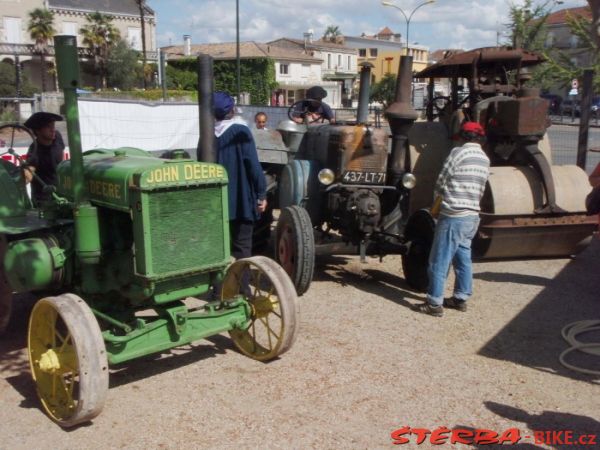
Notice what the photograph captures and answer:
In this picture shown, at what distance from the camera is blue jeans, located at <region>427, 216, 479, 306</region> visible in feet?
18.1

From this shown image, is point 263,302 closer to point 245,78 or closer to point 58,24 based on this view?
point 245,78

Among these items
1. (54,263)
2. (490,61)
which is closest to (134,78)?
(490,61)

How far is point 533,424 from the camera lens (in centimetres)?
373

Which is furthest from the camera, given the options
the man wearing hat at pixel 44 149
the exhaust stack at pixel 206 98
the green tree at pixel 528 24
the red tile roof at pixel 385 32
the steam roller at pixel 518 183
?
the red tile roof at pixel 385 32

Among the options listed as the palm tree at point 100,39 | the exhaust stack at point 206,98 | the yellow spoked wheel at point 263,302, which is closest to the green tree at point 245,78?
the palm tree at point 100,39

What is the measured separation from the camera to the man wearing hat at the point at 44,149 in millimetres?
5664

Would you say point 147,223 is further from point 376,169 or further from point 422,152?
point 422,152

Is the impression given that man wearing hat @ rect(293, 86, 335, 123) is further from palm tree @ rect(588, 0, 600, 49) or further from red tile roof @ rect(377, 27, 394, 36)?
red tile roof @ rect(377, 27, 394, 36)

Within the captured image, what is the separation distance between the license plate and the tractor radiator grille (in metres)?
2.38

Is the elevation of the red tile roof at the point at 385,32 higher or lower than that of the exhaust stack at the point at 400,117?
higher

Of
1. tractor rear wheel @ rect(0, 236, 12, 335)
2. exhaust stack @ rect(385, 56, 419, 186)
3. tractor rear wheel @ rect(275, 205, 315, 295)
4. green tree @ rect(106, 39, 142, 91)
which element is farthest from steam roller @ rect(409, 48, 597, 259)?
green tree @ rect(106, 39, 142, 91)

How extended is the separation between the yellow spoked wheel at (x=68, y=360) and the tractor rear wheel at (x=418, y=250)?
3.53 metres

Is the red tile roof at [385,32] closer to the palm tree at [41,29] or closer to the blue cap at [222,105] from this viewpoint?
the palm tree at [41,29]

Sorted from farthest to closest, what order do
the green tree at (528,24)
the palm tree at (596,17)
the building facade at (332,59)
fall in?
the building facade at (332,59), the green tree at (528,24), the palm tree at (596,17)
